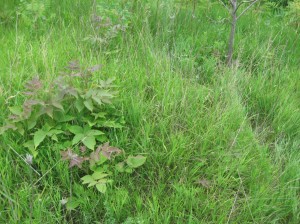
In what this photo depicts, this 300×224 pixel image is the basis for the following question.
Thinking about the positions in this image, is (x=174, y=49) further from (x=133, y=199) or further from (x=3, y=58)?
(x=133, y=199)

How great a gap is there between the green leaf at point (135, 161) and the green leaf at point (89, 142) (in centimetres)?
22

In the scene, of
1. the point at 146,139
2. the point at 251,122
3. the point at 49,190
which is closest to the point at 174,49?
the point at 251,122

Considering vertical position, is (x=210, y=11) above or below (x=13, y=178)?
above

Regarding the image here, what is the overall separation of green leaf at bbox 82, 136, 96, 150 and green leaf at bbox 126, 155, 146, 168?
22 cm

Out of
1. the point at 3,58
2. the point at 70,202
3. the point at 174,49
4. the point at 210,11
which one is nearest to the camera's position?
the point at 70,202

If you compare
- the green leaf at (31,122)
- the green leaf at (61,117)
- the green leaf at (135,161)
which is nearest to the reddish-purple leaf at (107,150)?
the green leaf at (135,161)

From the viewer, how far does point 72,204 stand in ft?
6.25

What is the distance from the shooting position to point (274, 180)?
84.4 inches

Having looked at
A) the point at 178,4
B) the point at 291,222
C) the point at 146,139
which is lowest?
the point at 291,222

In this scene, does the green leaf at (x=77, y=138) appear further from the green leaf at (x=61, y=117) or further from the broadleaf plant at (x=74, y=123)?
the green leaf at (x=61, y=117)

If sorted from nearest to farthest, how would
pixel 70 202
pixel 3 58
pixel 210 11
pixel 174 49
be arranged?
pixel 70 202 < pixel 3 58 < pixel 174 49 < pixel 210 11

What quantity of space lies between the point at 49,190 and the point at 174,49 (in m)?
1.80

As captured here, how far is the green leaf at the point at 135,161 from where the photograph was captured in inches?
80.1

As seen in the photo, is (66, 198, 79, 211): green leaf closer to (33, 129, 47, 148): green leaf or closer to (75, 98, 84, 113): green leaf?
(33, 129, 47, 148): green leaf
